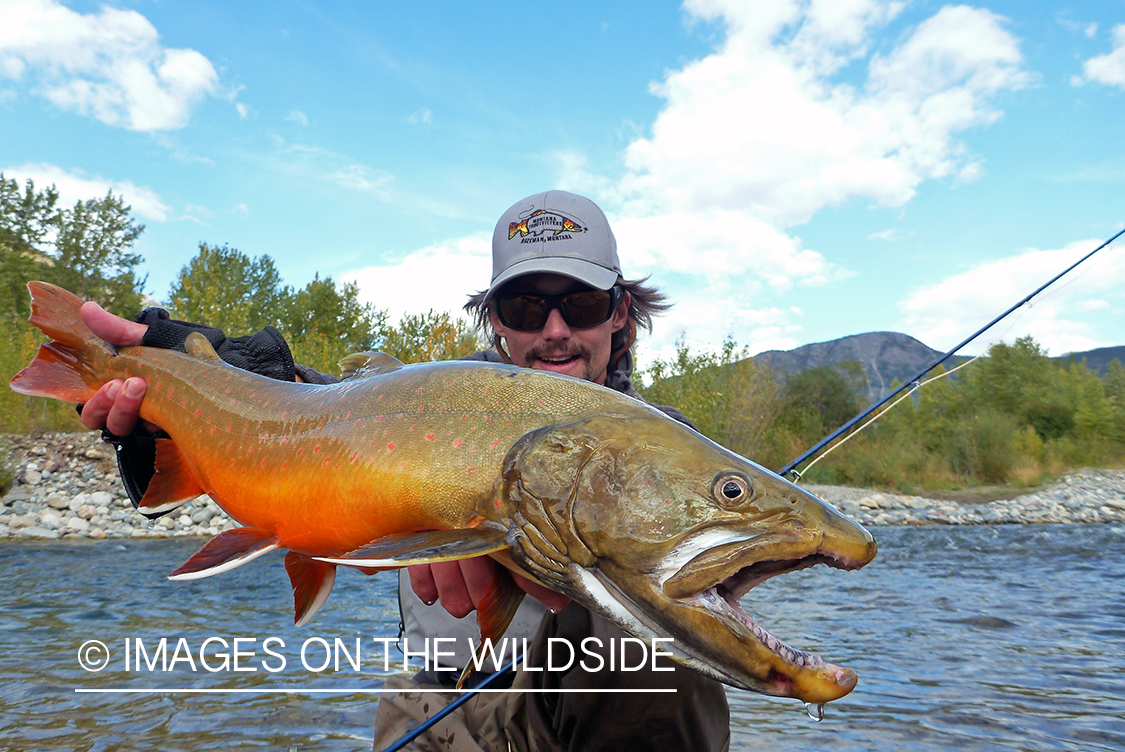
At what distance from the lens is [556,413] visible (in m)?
1.64

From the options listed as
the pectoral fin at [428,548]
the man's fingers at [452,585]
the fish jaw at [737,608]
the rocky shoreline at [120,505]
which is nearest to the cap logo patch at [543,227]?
the man's fingers at [452,585]

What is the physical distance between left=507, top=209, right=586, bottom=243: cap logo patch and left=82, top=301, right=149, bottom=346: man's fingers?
167 cm

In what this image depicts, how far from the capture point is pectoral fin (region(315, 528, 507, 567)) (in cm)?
137

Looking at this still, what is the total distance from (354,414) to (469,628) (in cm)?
129

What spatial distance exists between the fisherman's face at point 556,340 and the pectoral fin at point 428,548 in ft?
6.00

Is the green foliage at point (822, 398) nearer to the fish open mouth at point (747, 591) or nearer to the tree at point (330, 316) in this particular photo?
the tree at point (330, 316)

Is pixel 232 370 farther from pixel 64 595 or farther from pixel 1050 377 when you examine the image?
pixel 1050 377

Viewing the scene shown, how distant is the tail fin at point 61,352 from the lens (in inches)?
96.7

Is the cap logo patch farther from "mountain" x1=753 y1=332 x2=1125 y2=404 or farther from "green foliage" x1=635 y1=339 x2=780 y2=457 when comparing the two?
"mountain" x1=753 y1=332 x2=1125 y2=404

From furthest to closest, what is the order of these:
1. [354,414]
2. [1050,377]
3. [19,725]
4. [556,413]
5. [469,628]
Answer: [1050,377], [19,725], [469,628], [354,414], [556,413]

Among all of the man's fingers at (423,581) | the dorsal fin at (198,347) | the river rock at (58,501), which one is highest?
the dorsal fin at (198,347)

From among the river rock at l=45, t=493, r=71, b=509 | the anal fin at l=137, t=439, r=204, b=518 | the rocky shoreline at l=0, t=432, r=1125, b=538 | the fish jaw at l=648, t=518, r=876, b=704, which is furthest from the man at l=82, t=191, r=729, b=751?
the river rock at l=45, t=493, r=71, b=509

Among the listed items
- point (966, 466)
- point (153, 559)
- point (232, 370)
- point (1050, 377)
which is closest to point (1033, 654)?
point (232, 370)

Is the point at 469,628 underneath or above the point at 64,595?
above
